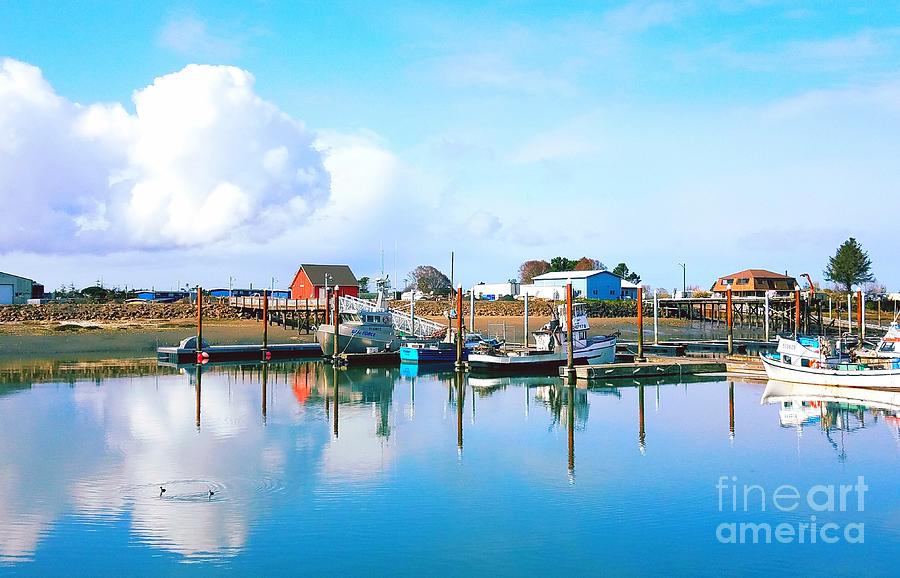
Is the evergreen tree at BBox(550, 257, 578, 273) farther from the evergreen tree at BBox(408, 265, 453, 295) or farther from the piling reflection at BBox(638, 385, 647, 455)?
the piling reflection at BBox(638, 385, 647, 455)

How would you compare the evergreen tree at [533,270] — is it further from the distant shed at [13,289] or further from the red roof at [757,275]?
the distant shed at [13,289]

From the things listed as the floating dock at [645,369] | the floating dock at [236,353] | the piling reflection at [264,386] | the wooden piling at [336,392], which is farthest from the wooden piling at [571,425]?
the floating dock at [236,353]

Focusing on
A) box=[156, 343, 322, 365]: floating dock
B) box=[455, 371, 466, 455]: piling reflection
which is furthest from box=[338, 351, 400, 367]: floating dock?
box=[156, 343, 322, 365]: floating dock

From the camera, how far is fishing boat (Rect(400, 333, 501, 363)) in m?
48.7

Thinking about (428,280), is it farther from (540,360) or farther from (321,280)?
(540,360)

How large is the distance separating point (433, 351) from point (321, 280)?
38407 millimetres

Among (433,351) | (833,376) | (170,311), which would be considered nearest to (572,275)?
(170,311)

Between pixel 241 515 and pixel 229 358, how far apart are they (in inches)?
1456

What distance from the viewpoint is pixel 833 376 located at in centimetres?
3550

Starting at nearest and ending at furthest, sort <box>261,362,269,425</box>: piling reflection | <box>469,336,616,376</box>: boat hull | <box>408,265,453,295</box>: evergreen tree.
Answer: <box>261,362,269,425</box>: piling reflection → <box>469,336,616,376</box>: boat hull → <box>408,265,453,295</box>: evergreen tree

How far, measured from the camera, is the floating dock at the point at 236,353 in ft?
166

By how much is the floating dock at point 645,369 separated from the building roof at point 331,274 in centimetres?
4605

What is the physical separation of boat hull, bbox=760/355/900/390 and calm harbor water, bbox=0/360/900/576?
1362mm

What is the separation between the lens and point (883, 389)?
34.0 metres
